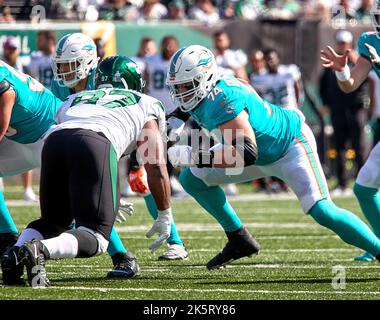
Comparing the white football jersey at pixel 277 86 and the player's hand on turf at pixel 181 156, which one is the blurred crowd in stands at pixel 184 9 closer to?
the white football jersey at pixel 277 86

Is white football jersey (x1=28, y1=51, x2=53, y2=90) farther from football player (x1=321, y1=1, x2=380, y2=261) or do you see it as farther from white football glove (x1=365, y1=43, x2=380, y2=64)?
white football glove (x1=365, y1=43, x2=380, y2=64)

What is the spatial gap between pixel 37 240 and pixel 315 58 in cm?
987

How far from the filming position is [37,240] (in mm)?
4734

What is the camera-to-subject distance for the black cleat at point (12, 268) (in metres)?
4.82

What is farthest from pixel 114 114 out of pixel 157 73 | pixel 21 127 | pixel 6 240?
pixel 157 73

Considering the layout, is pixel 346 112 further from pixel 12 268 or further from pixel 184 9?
pixel 12 268

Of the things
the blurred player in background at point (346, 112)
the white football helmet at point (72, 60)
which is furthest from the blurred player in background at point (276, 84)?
the white football helmet at point (72, 60)

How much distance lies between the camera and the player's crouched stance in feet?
15.6

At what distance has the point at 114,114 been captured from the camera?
5.05 metres

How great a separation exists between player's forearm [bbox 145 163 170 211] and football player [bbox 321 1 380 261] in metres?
1.44

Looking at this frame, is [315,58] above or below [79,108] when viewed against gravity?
below
